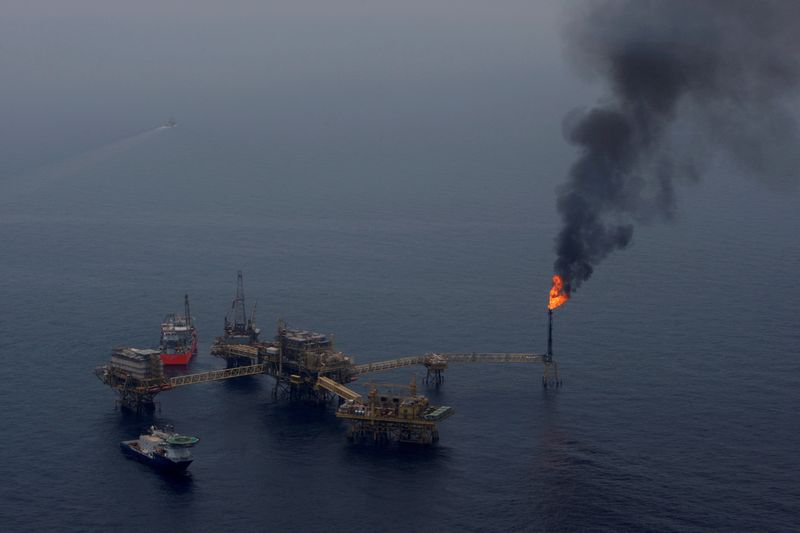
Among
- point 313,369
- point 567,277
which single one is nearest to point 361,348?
point 313,369

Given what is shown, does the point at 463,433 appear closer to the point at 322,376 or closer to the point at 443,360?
the point at 443,360

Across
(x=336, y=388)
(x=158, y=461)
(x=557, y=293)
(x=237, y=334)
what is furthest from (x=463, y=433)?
(x=237, y=334)

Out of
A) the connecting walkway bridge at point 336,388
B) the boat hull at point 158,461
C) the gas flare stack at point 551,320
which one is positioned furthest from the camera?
the gas flare stack at point 551,320

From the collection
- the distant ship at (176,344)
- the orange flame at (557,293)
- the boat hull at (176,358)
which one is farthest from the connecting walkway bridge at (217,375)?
the orange flame at (557,293)

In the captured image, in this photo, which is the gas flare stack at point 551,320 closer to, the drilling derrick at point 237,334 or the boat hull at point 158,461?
the drilling derrick at point 237,334

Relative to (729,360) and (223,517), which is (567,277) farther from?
(223,517)

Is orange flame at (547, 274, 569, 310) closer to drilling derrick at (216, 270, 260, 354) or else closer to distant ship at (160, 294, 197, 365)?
drilling derrick at (216, 270, 260, 354)
